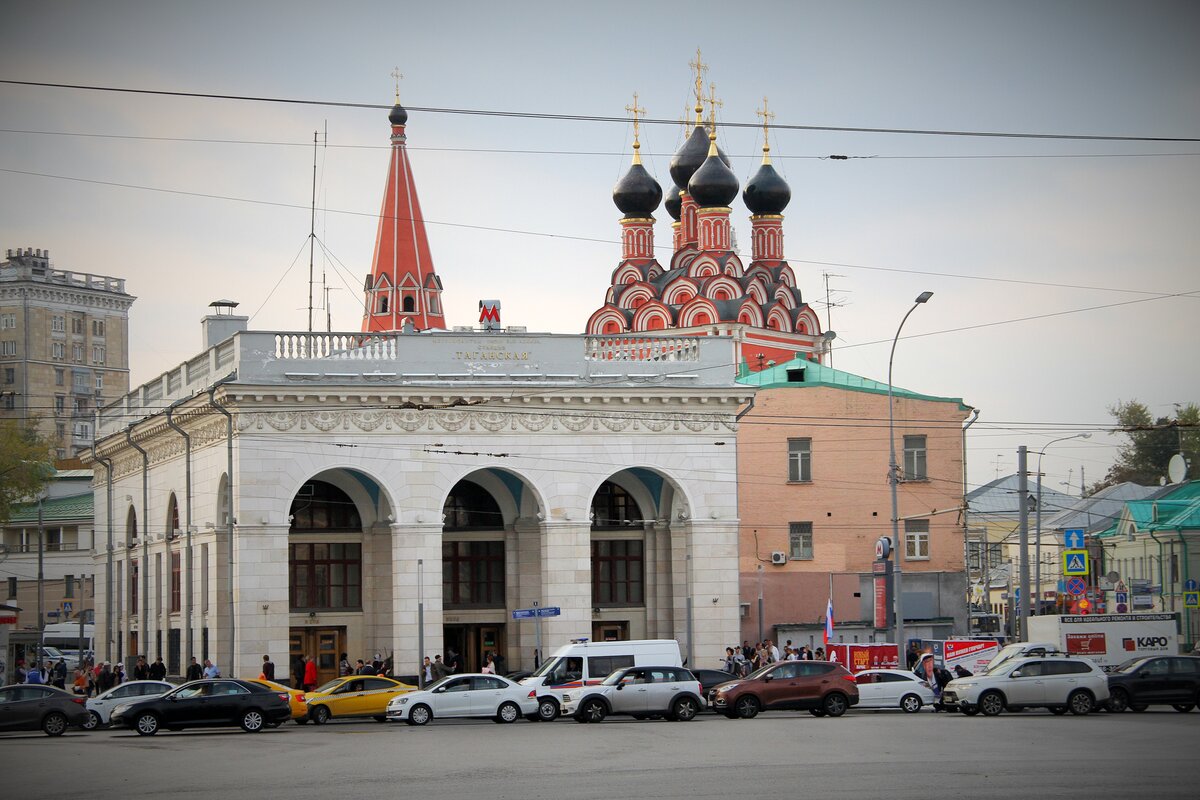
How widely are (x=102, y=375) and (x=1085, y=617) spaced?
→ 10800 cm

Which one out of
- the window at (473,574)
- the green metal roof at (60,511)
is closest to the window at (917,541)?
the window at (473,574)

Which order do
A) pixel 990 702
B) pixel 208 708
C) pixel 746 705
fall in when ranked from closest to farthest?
pixel 208 708, pixel 990 702, pixel 746 705

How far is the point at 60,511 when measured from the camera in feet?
308

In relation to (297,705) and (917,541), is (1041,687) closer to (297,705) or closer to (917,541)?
(297,705)

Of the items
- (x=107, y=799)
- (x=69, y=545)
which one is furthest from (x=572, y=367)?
(x=69, y=545)

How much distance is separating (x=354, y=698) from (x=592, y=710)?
5.34 m

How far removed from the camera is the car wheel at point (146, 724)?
33.2 meters

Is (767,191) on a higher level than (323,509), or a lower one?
higher

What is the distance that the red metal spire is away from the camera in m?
72.3

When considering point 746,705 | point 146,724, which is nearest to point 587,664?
point 746,705

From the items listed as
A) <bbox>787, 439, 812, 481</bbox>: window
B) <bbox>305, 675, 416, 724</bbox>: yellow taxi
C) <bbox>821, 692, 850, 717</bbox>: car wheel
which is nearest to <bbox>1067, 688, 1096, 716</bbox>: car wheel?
<bbox>821, 692, 850, 717</bbox>: car wheel

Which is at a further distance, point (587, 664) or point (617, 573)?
point (617, 573)

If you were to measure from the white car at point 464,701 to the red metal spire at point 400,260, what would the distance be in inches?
1467

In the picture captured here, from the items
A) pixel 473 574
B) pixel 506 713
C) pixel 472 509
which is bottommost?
pixel 506 713
